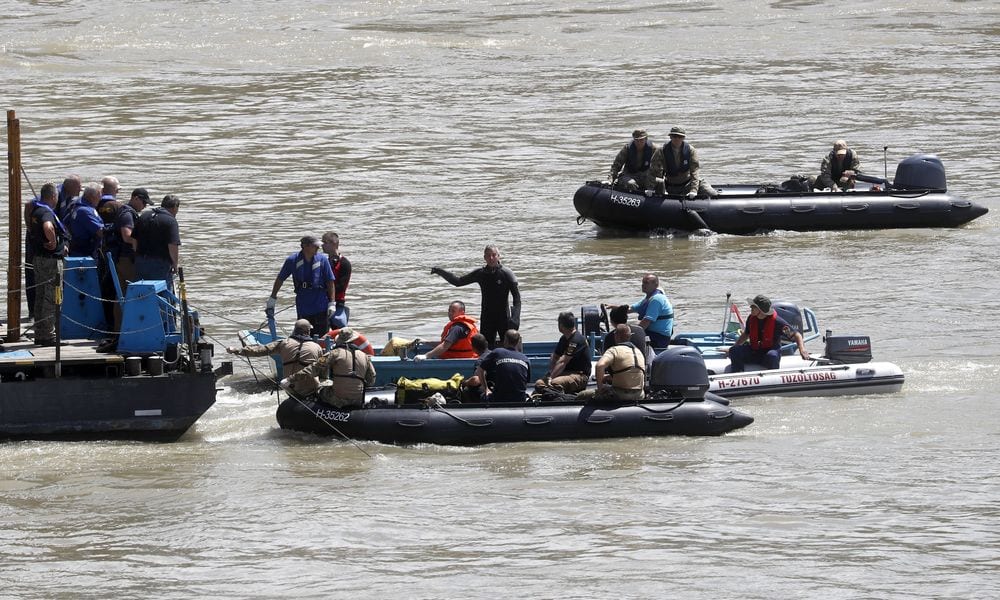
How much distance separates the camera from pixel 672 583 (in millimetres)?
10383

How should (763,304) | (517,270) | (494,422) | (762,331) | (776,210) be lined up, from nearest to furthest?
(494,422) → (763,304) → (762,331) → (517,270) → (776,210)

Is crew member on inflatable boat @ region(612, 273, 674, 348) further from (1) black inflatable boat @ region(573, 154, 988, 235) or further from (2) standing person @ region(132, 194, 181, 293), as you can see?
(1) black inflatable boat @ region(573, 154, 988, 235)

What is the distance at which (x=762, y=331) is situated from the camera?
50.2ft

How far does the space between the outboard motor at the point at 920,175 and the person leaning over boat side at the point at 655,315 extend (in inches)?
409

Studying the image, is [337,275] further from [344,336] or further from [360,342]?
[344,336]

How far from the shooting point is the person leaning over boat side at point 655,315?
1497 cm

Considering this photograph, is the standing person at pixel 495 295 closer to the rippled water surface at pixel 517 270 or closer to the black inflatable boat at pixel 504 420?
the black inflatable boat at pixel 504 420

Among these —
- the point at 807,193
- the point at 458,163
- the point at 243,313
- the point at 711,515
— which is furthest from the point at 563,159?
the point at 711,515

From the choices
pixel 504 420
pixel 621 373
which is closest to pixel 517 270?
pixel 621 373

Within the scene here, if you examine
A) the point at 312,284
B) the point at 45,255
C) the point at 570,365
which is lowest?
the point at 570,365

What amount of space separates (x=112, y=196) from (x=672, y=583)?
6957 millimetres

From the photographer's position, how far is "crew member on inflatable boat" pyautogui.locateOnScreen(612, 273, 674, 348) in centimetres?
1497

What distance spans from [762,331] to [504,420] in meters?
3.22

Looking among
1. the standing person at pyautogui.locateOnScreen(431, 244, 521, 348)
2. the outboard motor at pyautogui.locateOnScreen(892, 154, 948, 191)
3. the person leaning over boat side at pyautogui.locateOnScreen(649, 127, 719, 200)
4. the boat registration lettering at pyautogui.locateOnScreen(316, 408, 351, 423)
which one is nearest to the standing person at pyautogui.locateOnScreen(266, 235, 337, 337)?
the standing person at pyautogui.locateOnScreen(431, 244, 521, 348)
